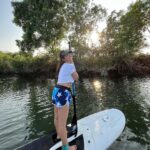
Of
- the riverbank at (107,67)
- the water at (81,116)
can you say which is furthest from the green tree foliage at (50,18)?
the water at (81,116)

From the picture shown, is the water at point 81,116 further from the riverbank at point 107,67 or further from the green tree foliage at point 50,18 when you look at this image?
the green tree foliage at point 50,18

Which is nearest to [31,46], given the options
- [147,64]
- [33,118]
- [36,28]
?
[36,28]

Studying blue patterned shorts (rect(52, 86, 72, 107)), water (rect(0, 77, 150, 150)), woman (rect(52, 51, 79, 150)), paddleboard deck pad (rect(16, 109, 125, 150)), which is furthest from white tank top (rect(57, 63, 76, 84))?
water (rect(0, 77, 150, 150))

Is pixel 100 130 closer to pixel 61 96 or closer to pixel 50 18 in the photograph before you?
pixel 61 96

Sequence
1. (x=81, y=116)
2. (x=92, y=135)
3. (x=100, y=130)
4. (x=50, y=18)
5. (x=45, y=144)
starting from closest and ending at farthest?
1. (x=45, y=144)
2. (x=92, y=135)
3. (x=100, y=130)
4. (x=81, y=116)
5. (x=50, y=18)

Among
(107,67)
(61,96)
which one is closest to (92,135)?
(61,96)

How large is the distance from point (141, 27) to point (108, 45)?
5922 mm

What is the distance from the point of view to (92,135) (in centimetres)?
512

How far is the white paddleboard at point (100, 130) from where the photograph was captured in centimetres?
488

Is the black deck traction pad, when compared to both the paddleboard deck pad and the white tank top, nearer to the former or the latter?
the paddleboard deck pad

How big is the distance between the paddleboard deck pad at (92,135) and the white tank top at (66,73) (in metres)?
1.51

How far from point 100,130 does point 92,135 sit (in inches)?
13.6

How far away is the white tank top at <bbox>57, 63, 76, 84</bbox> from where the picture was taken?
4109 millimetres

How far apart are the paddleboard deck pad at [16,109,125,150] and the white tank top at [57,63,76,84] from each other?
151 cm
